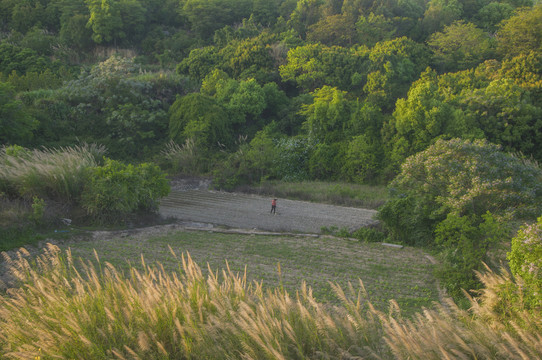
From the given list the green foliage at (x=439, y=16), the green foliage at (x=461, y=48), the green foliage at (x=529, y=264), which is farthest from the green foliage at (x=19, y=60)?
the green foliage at (x=529, y=264)

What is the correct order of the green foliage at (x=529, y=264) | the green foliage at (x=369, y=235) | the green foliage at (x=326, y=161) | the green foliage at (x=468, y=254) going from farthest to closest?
the green foliage at (x=326, y=161)
the green foliage at (x=369, y=235)
the green foliage at (x=468, y=254)
the green foliage at (x=529, y=264)

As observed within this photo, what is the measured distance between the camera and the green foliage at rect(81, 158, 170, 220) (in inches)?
510

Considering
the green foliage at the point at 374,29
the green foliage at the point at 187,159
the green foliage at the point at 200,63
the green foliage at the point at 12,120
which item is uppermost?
the green foliage at the point at 374,29

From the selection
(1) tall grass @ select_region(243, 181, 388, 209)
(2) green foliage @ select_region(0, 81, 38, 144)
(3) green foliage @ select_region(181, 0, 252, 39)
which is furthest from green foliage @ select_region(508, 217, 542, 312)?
(3) green foliage @ select_region(181, 0, 252, 39)

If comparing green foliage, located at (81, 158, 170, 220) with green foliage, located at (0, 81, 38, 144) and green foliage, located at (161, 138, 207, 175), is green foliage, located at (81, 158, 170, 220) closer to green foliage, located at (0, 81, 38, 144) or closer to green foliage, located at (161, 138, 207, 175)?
green foliage, located at (0, 81, 38, 144)

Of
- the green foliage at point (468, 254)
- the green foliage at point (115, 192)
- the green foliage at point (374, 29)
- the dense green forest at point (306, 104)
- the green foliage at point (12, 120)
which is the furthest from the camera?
the green foliage at point (374, 29)

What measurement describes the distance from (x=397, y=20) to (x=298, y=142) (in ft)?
67.1

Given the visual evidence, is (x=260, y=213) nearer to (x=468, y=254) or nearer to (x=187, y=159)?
(x=187, y=159)

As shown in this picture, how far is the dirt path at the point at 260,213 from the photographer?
47.9 feet

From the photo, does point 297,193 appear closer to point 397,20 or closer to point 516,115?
point 516,115

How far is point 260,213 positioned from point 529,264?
11975mm

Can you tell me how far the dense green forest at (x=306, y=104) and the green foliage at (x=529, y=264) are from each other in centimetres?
282

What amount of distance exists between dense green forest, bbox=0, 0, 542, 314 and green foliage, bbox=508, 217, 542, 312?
2823mm

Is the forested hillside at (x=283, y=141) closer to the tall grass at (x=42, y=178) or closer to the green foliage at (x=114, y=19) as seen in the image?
the tall grass at (x=42, y=178)
